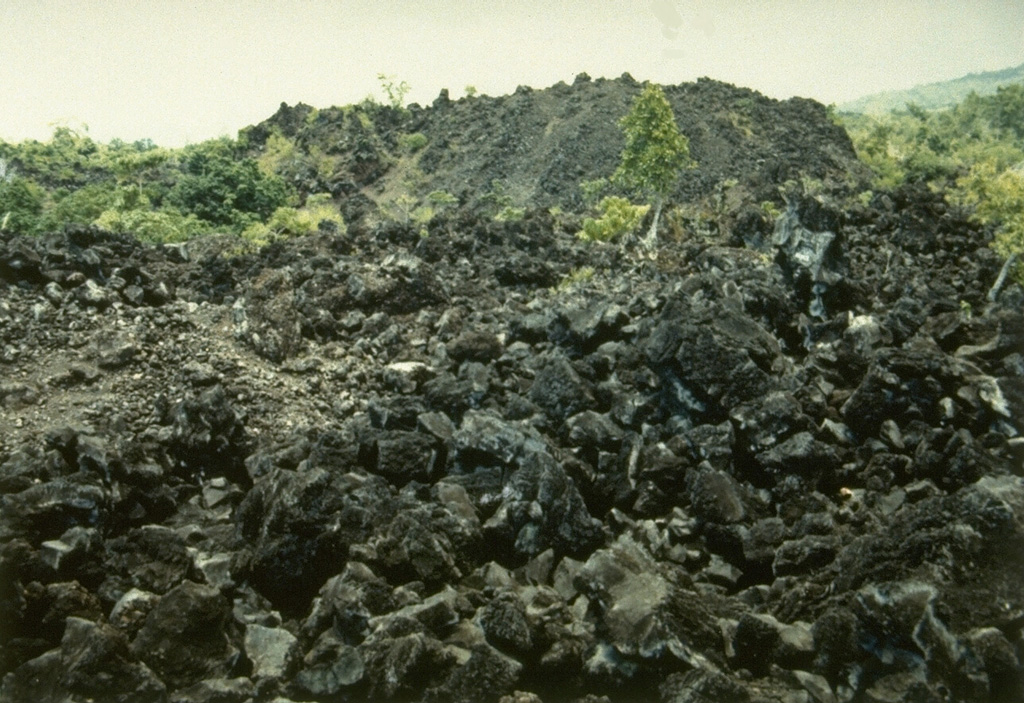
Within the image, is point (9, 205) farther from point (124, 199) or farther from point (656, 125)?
point (656, 125)

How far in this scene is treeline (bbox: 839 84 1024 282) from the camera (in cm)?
1573

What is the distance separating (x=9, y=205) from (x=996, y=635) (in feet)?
105

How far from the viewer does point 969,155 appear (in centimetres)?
4316

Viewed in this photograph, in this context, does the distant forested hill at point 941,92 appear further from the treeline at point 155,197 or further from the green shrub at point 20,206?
the green shrub at point 20,206

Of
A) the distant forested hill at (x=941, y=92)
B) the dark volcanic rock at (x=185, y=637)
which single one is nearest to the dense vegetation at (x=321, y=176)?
the dark volcanic rock at (x=185, y=637)

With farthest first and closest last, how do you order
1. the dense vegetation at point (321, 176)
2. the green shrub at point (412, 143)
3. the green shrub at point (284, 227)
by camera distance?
the green shrub at point (412, 143)
the dense vegetation at point (321, 176)
the green shrub at point (284, 227)

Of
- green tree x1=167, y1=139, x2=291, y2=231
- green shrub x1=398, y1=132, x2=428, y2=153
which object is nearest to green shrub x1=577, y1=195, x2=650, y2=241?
green tree x1=167, y1=139, x2=291, y2=231

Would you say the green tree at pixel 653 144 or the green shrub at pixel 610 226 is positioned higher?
the green tree at pixel 653 144

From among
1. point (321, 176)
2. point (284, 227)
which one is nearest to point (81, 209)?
point (284, 227)

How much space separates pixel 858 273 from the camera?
44.8ft

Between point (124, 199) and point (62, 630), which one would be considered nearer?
point (62, 630)

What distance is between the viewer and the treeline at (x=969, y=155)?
51.6ft

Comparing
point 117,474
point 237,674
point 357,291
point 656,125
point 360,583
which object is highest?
point 656,125

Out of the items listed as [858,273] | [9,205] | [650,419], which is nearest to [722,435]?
[650,419]
